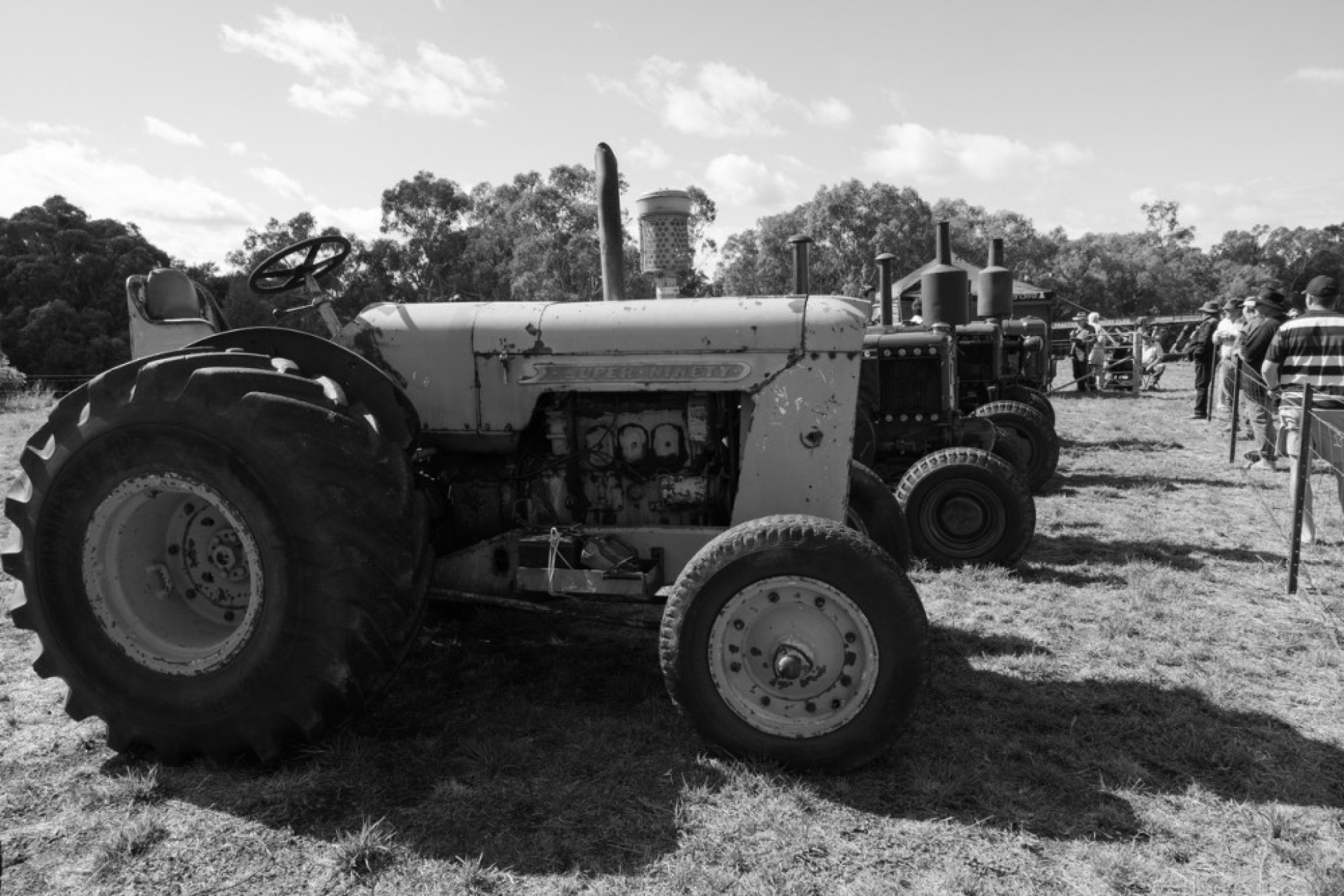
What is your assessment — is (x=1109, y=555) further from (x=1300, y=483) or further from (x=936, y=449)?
(x=936, y=449)

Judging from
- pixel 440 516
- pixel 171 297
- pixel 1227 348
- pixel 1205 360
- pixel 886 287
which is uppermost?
pixel 886 287

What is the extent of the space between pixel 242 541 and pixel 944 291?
677 cm

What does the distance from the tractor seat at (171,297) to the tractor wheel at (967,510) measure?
13.6ft

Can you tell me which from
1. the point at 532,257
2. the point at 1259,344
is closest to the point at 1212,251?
the point at 532,257

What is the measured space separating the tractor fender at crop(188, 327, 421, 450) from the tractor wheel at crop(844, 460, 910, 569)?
2.28m

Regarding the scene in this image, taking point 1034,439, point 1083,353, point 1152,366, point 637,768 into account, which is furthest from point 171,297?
point 1152,366

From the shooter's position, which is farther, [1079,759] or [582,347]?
[582,347]

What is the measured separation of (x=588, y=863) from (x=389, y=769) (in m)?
0.88

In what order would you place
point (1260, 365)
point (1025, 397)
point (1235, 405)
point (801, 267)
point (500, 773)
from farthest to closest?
point (1025, 397)
point (1235, 405)
point (1260, 365)
point (801, 267)
point (500, 773)

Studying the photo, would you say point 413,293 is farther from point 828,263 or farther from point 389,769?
point 389,769

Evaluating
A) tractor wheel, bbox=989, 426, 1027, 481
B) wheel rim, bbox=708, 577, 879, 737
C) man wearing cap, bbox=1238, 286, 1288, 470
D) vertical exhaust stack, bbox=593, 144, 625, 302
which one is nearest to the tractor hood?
vertical exhaust stack, bbox=593, 144, 625, 302

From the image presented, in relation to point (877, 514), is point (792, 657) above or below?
below

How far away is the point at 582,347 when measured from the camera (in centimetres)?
346

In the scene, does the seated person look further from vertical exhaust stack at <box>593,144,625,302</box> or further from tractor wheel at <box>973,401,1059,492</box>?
vertical exhaust stack at <box>593,144,625,302</box>
